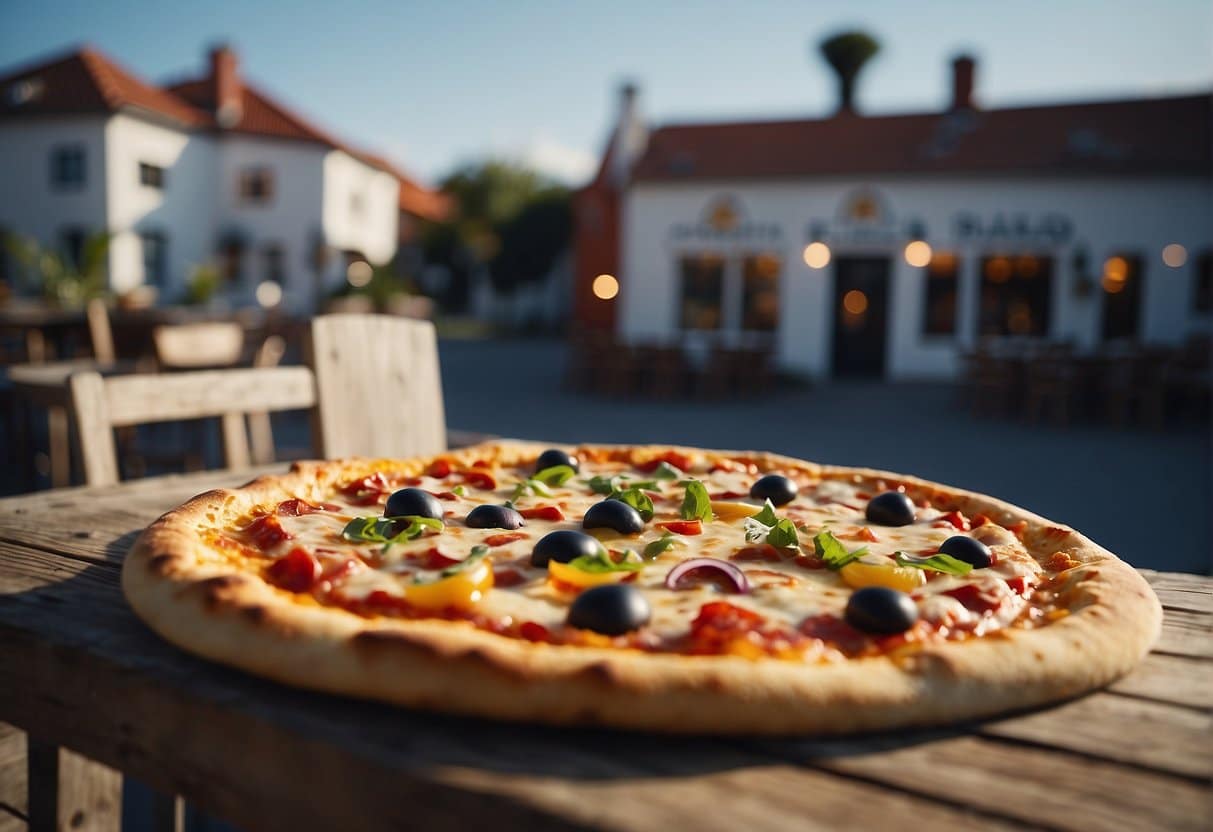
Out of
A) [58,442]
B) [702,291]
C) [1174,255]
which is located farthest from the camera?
[702,291]

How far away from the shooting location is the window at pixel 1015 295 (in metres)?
19.5

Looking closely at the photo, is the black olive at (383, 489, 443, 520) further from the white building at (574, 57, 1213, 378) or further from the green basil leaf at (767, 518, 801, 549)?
the white building at (574, 57, 1213, 378)

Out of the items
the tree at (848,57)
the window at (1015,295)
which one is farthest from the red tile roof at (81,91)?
the window at (1015,295)

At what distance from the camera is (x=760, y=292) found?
835 inches

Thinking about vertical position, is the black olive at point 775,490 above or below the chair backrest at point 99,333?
below

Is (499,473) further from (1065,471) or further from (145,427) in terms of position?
(145,427)

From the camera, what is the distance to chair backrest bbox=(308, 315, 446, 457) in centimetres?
374

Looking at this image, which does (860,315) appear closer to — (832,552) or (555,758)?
(832,552)

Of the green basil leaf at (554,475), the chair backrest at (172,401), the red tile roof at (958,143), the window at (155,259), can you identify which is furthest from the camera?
the window at (155,259)

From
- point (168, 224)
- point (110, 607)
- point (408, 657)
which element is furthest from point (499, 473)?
point (168, 224)

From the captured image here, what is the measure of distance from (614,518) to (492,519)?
272 millimetres

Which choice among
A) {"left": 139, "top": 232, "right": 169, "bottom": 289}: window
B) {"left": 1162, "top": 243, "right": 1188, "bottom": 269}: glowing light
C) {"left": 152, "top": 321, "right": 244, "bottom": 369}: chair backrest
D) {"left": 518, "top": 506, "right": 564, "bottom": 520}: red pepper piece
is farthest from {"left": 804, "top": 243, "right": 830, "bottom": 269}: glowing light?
{"left": 139, "top": 232, "right": 169, "bottom": 289}: window

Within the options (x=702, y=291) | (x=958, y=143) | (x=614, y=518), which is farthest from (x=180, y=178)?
(x=614, y=518)

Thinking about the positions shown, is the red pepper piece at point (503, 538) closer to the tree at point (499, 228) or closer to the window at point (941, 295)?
the window at point (941, 295)
